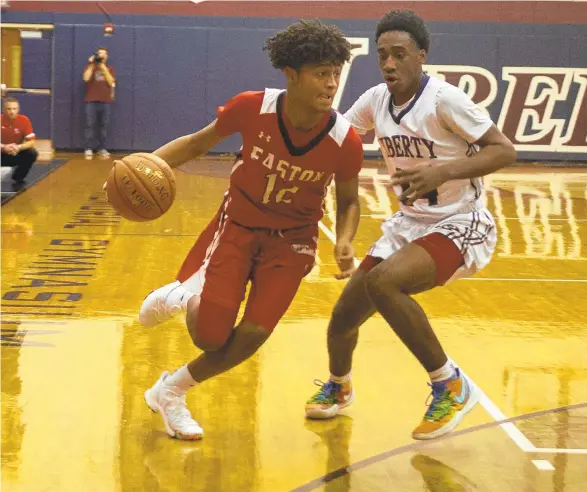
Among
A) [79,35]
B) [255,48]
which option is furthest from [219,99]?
[79,35]

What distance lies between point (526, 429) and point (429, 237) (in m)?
0.91

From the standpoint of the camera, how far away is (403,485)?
3533 millimetres

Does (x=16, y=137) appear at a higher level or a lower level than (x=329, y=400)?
lower

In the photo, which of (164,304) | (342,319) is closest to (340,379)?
(342,319)

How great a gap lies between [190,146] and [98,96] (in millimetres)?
13278

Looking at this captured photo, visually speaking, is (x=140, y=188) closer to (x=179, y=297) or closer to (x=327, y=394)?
(x=179, y=297)

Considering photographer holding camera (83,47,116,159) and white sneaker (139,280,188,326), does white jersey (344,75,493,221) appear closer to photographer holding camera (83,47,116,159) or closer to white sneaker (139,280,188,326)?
white sneaker (139,280,188,326)

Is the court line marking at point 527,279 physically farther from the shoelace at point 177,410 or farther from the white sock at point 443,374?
the shoelace at point 177,410

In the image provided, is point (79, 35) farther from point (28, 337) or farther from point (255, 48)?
point (28, 337)

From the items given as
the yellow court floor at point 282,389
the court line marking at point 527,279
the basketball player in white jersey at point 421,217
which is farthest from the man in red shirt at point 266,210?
the court line marking at point 527,279

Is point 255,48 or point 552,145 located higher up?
point 255,48

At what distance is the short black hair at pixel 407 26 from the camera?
13.5 ft

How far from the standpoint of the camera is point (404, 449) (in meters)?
3.93

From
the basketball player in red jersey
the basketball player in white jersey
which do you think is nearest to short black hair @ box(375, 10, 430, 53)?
the basketball player in white jersey
